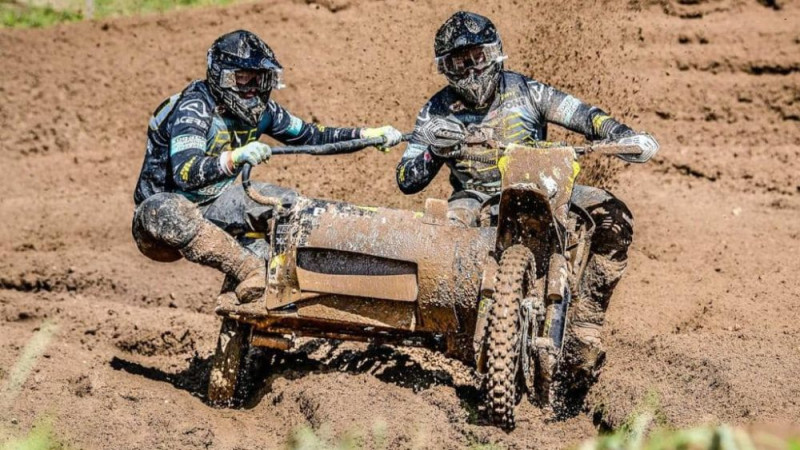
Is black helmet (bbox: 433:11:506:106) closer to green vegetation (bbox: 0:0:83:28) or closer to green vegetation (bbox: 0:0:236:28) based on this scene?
green vegetation (bbox: 0:0:236:28)

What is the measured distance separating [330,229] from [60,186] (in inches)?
315

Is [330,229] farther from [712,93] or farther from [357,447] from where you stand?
[712,93]

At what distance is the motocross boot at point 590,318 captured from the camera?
612 centimetres

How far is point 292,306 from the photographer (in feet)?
19.5

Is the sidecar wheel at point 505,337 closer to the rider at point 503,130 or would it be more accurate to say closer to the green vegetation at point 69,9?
the rider at point 503,130

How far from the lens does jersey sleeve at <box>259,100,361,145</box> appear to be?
23.7 feet

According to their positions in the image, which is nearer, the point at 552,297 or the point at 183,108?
the point at 552,297

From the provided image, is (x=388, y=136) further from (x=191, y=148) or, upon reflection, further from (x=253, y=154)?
(x=191, y=148)

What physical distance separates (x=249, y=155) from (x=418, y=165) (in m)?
1.29

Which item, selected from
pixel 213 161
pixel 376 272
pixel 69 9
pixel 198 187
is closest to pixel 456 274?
pixel 376 272

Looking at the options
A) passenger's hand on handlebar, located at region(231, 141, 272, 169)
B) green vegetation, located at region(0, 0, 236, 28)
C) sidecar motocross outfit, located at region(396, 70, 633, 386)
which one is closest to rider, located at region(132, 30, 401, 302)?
passenger's hand on handlebar, located at region(231, 141, 272, 169)

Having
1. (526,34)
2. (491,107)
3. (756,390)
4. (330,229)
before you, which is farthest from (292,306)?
(526,34)

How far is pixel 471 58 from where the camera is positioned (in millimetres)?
6633

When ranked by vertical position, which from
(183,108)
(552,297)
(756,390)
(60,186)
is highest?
(183,108)
